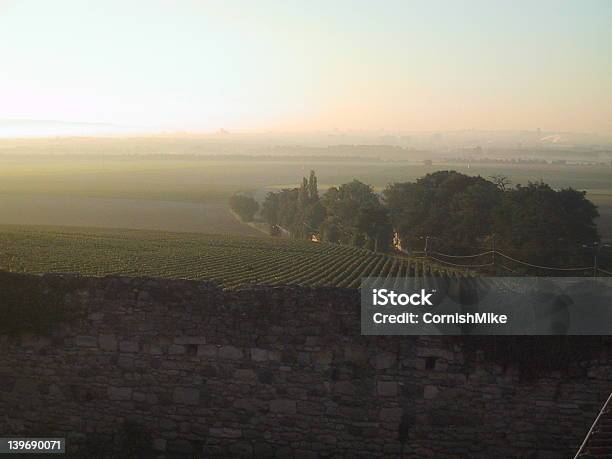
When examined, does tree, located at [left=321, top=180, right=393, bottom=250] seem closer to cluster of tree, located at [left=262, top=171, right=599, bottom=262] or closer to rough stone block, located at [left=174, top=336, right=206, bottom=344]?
cluster of tree, located at [left=262, top=171, right=599, bottom=262]

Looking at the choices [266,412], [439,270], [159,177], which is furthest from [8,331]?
[159,177]

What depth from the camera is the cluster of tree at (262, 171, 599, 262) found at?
4488 cm

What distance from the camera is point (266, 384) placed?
26.5 ft

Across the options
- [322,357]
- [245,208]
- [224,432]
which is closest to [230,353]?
[224,432]

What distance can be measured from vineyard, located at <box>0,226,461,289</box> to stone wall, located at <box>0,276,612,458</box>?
13062 mm

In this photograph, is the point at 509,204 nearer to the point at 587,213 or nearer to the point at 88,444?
the point at 587,213

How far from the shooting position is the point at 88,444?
27.8 ft

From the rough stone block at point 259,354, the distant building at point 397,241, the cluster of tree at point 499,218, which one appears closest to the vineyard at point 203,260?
the cluster of tree at point 499,218

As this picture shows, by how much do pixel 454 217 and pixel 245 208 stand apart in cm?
4084

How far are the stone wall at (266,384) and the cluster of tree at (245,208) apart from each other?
252 ft

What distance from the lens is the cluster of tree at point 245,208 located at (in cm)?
8638

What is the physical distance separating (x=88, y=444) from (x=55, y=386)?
943 millimetres

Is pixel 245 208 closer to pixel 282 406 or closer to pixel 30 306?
pixel 30 306

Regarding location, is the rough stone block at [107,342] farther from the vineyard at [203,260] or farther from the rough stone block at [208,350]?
the vineyard at [203,260]
